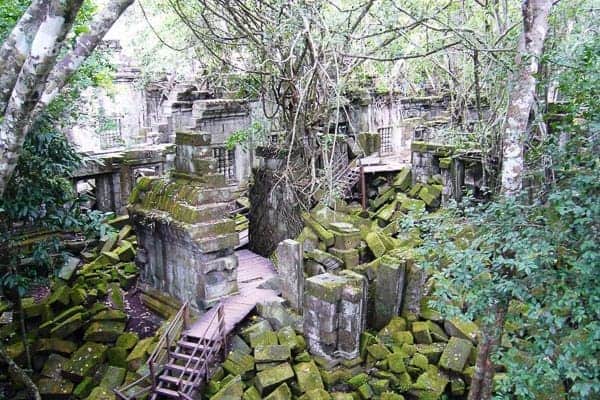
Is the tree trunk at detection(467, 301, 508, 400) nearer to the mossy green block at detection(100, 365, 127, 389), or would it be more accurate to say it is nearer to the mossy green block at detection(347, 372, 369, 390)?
the mossy green block at detection(347, 372, 369, 390)

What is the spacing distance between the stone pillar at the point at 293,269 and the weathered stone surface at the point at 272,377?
1581mm

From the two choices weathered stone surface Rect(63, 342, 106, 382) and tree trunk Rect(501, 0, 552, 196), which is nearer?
tree trunk Rect(501, 0, 552, 196)

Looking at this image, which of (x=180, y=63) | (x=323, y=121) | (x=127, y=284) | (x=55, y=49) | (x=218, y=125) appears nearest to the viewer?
(x=55, y=49)

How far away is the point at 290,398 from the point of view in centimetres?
809

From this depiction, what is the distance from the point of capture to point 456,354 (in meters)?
8.70

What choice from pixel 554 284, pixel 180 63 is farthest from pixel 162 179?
pixel 180 63

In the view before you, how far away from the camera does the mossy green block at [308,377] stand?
819 centimetres

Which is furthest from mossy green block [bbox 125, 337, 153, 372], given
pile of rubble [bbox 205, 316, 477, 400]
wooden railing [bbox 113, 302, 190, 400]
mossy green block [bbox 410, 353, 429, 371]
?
mossy green block [bbox 410, 353, 429, 371]

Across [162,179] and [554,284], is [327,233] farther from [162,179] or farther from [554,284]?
[554,284]

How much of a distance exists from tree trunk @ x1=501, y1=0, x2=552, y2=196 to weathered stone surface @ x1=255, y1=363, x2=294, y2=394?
4303 millimetres

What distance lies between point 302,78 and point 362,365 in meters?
6.07

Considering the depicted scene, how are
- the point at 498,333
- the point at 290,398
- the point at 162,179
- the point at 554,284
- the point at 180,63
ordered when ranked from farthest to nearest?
1. the point at 180,63
2. the point at 162,179
3. the point at 290,398
4. the point at 498,333
5. the point at 554,284

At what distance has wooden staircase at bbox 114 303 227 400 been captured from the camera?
7945mm

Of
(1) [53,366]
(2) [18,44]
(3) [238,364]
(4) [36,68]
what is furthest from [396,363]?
(2) [18,44]
